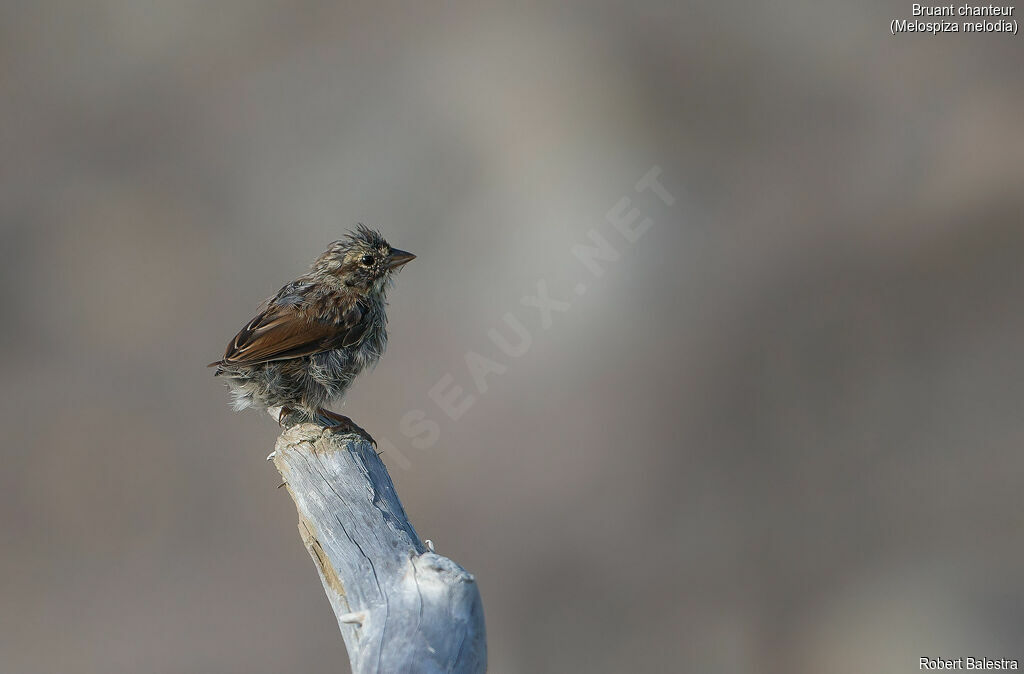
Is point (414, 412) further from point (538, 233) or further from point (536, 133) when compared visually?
point (536, 133)

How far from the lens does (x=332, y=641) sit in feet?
28.0

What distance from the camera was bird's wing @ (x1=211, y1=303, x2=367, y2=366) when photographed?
179 inches

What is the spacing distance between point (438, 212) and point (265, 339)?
21.9 feet

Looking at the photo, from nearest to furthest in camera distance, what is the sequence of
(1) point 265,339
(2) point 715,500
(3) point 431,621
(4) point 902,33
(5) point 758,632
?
(3) point 431,621
(1) point 265,339
(5) point 758,632
(2) point 715,500
(4) point 902,33

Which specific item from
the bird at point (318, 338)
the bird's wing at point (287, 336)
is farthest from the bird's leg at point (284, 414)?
the bird's wing at point (287, 336)

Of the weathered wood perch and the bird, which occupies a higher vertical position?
the bird

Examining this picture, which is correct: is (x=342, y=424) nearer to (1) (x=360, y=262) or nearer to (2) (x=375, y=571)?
(1) (x=360, y=262)

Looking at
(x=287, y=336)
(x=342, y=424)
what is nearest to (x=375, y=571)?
(x=342, y=424)

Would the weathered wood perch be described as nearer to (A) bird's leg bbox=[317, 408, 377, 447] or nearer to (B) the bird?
(A) bird's leg bbox=[317, 408, 377, 447]

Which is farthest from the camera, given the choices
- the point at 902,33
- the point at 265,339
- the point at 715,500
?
the point at 902,33

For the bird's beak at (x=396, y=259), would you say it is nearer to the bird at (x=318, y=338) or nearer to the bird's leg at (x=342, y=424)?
the bird at (x=318, y=338)

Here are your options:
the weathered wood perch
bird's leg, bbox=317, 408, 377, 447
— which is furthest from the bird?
the weathered wood perch

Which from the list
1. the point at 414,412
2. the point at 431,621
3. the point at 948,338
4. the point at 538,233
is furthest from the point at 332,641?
the point at 948,338

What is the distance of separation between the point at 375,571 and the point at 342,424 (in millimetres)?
1352
